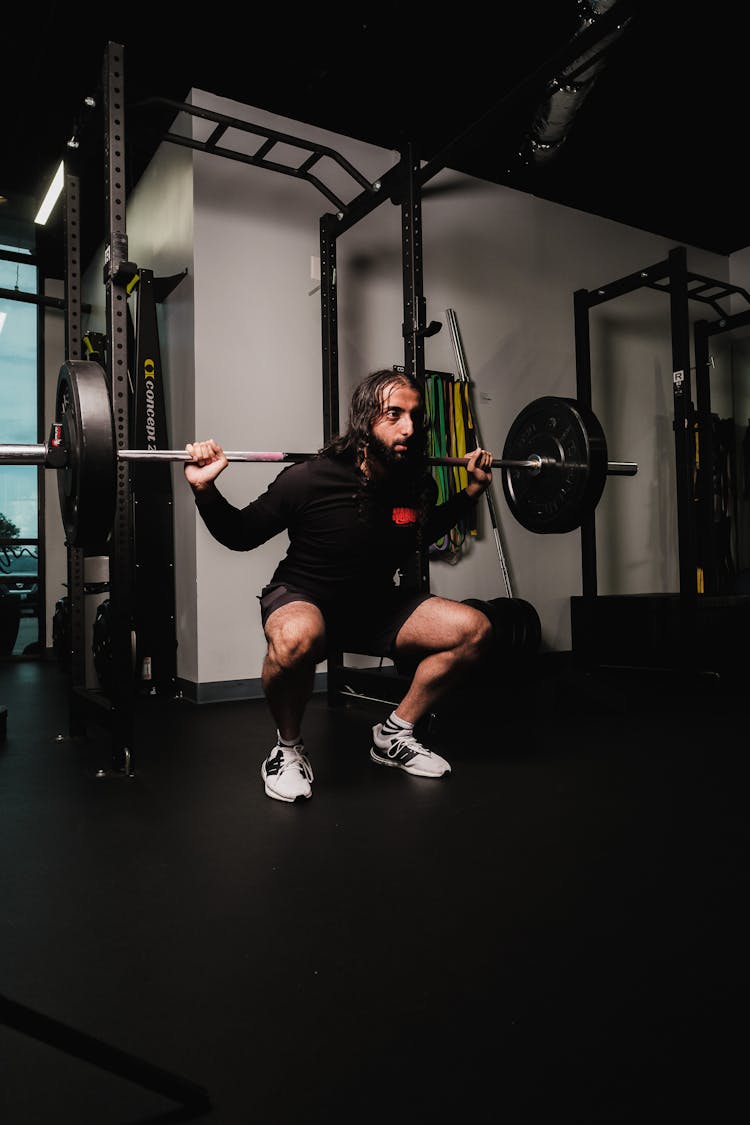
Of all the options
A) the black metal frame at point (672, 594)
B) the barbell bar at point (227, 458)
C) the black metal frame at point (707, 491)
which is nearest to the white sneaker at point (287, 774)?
the barbell bar at point (227, 458)

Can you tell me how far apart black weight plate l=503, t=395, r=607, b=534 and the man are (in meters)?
0.55

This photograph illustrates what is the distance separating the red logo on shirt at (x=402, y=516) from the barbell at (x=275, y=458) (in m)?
0.19

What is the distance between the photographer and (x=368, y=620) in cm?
214

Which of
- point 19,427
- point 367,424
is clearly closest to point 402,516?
point 367,424

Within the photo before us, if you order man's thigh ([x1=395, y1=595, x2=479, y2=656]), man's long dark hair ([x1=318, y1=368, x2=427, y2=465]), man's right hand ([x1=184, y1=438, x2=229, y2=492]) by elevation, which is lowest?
man's thigh ([x1=395, y1=595, x2=479, y2=656])

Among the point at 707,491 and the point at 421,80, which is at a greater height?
the point at 421,80

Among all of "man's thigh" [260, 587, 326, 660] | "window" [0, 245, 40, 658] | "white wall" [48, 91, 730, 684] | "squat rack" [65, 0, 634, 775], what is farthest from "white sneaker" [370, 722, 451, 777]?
"window" [0, 245, 40, 658]

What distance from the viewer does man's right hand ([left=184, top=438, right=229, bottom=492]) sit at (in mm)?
1846

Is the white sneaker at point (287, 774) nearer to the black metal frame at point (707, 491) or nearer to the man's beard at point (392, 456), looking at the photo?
the man's beard at point (392, 456)

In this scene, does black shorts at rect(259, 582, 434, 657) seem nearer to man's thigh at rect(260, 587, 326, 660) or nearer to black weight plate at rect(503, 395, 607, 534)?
man's thigh at rect(260, 587, 326, 660)

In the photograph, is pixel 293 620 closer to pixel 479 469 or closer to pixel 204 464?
pixel 204 464

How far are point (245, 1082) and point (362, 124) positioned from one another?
3949 millimetres

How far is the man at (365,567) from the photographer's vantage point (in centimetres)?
197

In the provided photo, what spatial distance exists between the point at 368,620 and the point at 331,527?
0.29 metres
